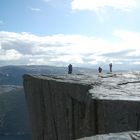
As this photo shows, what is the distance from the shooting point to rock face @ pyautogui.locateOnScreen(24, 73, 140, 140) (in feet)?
19.3

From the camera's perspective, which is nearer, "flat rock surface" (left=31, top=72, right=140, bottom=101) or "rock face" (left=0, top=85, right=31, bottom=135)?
"flat rock surface" (left=31, top=72, right=140, bottom=101)

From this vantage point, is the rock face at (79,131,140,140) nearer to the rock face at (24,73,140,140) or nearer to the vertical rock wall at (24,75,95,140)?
the rock face at (24,73,140,140)

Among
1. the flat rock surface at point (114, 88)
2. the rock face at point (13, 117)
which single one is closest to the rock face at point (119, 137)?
the flat rock surface at point (114, 88)

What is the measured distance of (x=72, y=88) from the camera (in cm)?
994

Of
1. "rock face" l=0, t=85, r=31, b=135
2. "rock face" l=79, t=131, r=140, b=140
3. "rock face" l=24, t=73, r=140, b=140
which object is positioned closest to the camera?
"rock face" l=79, t=131, r=140, b=140

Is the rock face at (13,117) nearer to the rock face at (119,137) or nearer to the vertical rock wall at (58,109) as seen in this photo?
the vertical rock wall at (58,109)

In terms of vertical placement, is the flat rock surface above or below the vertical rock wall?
above

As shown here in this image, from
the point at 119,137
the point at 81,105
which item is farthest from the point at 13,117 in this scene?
the point at 119,137

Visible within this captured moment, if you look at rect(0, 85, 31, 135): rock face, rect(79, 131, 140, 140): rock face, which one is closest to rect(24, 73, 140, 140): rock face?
rect(79, 131, 140, 140): rock face

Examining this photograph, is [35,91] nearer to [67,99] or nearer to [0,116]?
[67,99]

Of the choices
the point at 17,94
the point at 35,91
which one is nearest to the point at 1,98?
the point at 17,94

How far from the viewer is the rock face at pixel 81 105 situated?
588 centimetres

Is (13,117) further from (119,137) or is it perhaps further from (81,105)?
(119,137)

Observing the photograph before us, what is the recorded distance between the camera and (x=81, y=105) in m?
8.93
